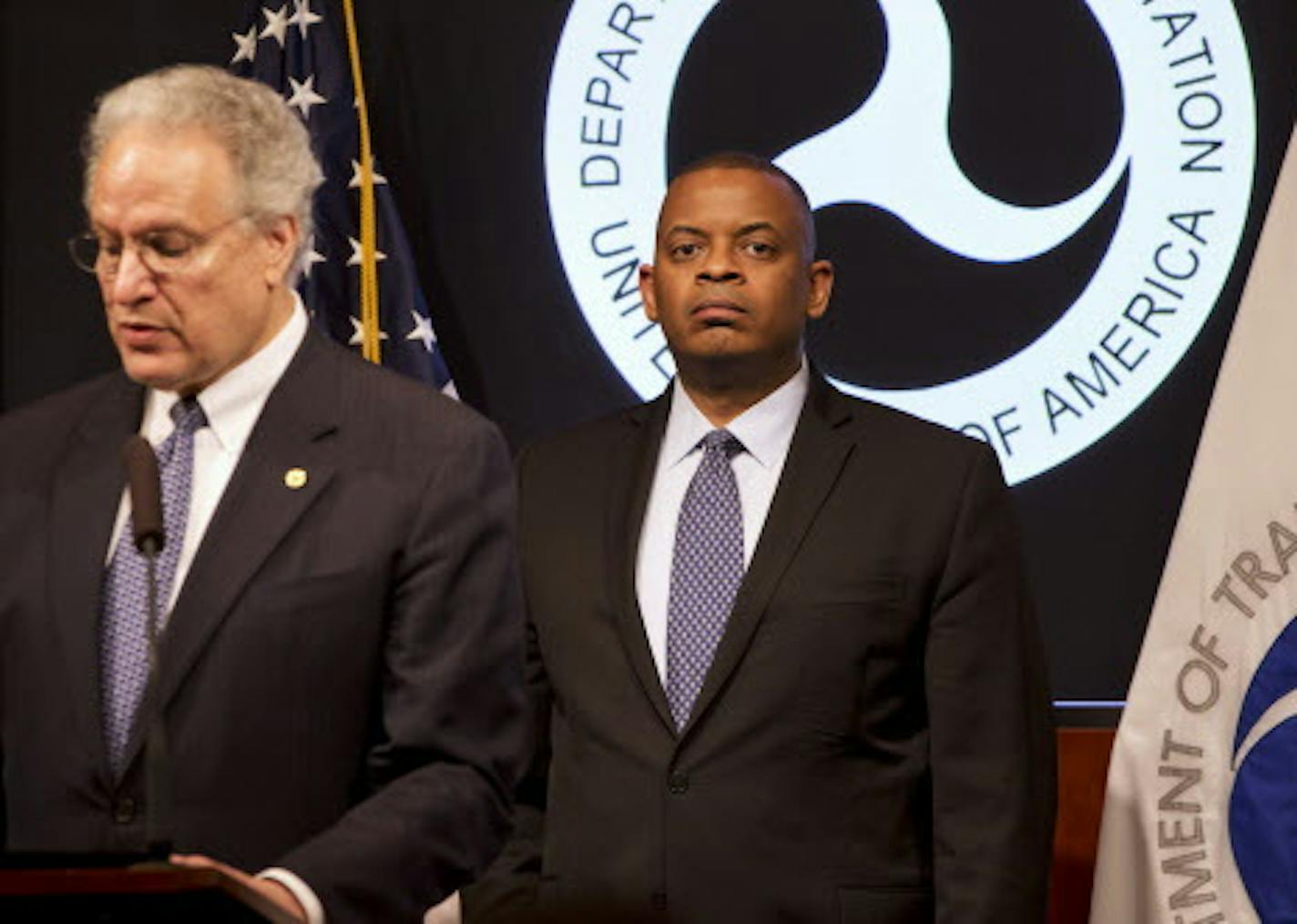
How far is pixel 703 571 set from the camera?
3824 millimetres

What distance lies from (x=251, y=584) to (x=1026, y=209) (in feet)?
9.30

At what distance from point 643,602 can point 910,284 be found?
1.61m

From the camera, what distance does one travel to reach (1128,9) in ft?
16.8

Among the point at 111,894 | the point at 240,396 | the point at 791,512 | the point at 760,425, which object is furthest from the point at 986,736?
the point at 111,894

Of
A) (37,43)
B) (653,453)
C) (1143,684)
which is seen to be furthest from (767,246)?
(37,43)

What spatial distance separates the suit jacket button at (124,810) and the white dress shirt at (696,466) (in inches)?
50.9

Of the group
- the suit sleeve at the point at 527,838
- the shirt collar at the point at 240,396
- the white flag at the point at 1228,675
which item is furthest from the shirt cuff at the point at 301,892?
the white flag at the point at 1228,675

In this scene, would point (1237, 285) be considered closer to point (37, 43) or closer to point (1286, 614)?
point (1286, 614)

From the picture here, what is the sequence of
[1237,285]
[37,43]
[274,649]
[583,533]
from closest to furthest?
[274,649]
[583,533]
[1237,285]
[37,43]

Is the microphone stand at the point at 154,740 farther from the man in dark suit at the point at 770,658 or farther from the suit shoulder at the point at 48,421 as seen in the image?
the man in dark suit at the point at 770,658

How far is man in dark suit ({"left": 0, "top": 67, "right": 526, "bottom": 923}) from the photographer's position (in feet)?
8.75

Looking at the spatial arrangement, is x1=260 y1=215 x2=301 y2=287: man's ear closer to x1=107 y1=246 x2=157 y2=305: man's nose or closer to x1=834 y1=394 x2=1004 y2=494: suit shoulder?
x1=107 y1=246 x2=157 y2=305: man's nose

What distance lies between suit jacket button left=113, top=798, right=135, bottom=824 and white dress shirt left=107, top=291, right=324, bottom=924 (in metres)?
0.25

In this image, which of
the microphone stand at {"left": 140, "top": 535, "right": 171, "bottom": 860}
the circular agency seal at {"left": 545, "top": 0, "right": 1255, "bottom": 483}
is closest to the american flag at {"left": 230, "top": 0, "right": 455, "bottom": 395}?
the circular agency seal at {"left": 545, "top": 0, "right": 1255, "bottom": 483}
